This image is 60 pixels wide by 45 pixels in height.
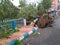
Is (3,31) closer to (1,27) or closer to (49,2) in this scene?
(1,27)

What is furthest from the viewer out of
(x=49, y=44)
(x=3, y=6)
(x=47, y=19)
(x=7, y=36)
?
(x=47, y=19)

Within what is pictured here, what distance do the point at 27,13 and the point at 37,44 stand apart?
461 inches

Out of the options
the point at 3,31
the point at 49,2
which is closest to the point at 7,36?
the point at 3,31

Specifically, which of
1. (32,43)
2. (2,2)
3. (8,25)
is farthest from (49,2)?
(32,43)

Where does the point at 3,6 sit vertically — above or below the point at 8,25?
above

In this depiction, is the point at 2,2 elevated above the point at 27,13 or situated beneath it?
elevated above

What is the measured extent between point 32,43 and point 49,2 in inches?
999

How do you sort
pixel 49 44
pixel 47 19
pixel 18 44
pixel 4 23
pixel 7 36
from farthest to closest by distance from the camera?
pixel 47 19 → pixel 4 23 → pixel 7 36 → pixel 49 44 → pixel 18 44

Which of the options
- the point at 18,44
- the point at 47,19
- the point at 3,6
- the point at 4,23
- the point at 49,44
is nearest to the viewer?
the point at 18,44

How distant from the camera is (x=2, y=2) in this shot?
17312 millimetres

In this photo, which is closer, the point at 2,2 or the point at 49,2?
the point at 2,2

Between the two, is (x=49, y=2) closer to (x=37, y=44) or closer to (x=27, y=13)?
(x=27, y=13)

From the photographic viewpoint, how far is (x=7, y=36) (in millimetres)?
11422

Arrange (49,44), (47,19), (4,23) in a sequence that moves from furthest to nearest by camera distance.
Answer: (47,19) → (4,23) → (49,44)
